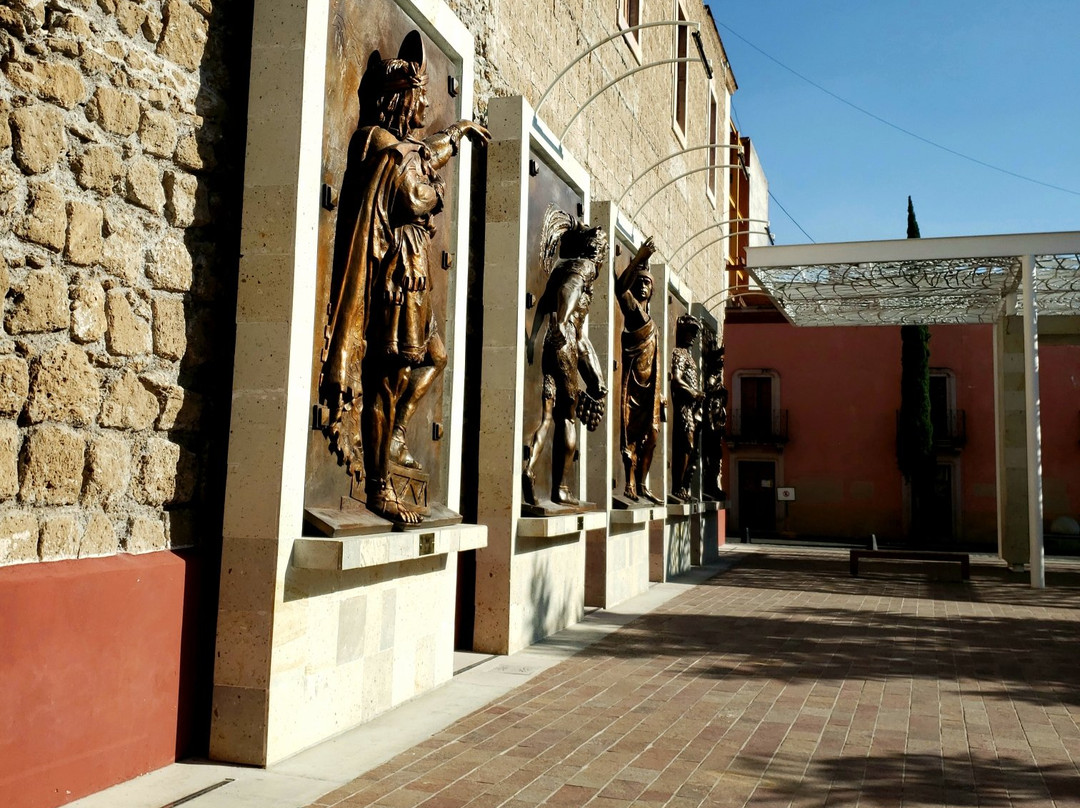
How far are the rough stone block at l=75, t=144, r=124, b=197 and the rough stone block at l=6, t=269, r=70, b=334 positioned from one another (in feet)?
1.42

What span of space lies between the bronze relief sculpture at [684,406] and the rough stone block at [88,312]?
38.0ft

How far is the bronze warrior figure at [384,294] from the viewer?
5.30 meters

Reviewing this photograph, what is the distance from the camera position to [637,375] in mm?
11953

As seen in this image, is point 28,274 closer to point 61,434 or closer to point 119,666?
point 61,434

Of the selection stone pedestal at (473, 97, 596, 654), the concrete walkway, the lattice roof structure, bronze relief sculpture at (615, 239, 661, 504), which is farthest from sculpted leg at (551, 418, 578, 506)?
the lattice roof structure

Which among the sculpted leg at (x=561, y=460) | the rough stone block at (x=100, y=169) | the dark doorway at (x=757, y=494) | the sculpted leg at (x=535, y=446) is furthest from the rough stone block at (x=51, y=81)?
the dark doorway at (x=757, y=494)

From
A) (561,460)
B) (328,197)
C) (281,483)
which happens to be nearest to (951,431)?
(561,460)

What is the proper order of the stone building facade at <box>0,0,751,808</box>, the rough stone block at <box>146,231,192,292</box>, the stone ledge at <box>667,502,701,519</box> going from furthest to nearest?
the stone ledge at <box>667,502,701,519</box>, the rough stone block at <box>146,231,192,292</box>, the stone building facade at <box>0,0,751,808</box>

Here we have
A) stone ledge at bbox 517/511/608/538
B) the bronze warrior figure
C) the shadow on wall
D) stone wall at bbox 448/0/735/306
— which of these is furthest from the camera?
stone wall at bbox 448/0/735/306

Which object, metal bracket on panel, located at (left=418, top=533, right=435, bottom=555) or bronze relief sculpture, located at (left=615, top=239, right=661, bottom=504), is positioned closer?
metal bracket on panel, located at (left=418, top=533, right=435, bottom=555)

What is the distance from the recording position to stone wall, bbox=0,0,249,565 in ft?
12.6

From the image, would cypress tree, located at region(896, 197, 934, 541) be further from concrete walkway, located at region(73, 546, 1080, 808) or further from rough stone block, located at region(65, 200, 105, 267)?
rough stone block, located at region(65, 200, 105, 267)

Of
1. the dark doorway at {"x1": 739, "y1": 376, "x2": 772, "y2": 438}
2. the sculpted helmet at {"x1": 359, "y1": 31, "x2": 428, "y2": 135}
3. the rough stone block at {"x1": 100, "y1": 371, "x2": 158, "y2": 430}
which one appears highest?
the dark doorway at {"x1": 739, "y1": 376, "x2": 772, "y2": 438}

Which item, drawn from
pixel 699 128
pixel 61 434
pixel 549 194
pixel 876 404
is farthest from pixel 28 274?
pixel 876 404
